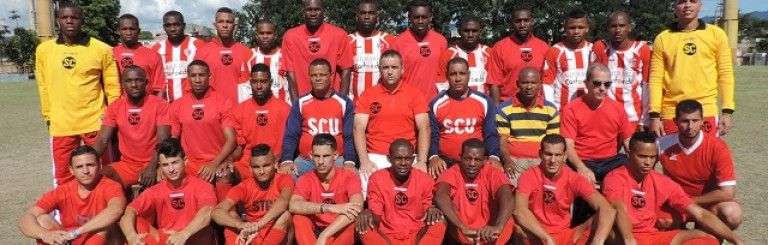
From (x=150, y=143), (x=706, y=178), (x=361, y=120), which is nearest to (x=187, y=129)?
(x=150, y=143)

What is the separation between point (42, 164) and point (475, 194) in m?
8.67

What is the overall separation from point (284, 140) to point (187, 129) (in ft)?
3.20

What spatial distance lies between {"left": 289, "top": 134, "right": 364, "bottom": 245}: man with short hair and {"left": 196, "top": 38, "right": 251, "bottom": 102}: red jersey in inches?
105

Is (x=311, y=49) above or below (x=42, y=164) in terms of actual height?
above

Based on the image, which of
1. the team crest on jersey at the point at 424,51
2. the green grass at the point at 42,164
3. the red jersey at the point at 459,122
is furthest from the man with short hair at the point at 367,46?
the green grass at the point at 42,164

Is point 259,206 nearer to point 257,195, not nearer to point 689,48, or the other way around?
point 257,195

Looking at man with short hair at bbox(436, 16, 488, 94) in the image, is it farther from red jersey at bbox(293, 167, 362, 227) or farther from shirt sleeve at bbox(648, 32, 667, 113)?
red jersey at bbox(293, 167, 362, 227)

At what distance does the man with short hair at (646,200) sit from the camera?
457 cm

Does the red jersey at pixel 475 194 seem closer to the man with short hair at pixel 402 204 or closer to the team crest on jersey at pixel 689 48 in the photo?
the man with short hair at pixel 402 204

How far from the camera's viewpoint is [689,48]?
18.3 ft

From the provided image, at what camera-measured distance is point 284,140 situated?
5.66 meters

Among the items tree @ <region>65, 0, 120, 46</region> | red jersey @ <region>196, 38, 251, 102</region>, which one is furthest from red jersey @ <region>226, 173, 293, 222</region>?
tree @ <region>65, 0, 120, 46</region>

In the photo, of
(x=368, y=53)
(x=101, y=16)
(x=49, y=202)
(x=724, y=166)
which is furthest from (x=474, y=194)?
(x=101, y=16)

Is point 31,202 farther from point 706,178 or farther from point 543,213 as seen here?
point 706,178
